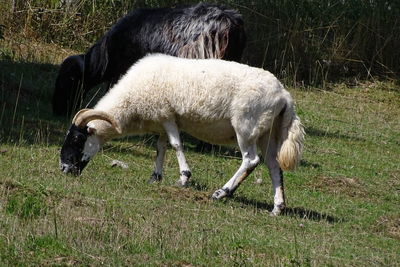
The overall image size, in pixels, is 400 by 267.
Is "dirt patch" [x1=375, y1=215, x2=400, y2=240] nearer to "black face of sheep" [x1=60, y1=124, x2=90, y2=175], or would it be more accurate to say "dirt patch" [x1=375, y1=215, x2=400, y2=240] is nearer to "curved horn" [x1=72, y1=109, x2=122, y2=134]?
"curved horn" [x1=72, y1=109, x2=122, y2=134]

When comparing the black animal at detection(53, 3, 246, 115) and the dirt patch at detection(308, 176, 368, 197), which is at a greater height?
the black animal at detection(53, 3, 246, 115)

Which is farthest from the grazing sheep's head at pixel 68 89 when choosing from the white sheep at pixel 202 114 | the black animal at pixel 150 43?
the white sheep at pixel 202 114

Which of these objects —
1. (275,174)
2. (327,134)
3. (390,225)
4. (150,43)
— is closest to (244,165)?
(275,174)

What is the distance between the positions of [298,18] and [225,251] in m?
12.1

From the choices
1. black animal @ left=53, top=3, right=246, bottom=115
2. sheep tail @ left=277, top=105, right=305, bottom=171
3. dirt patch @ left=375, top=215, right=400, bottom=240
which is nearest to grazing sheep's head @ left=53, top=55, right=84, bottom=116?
black animal @ left=53, top=3, right=246, bottom=115

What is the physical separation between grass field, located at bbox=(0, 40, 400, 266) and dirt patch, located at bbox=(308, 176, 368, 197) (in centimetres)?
2

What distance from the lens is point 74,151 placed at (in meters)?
11.1

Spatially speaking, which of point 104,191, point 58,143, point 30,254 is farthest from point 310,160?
point 30,254

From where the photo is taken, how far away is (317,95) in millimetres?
18828

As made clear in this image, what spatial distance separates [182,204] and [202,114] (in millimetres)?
1124

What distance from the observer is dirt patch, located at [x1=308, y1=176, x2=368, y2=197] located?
1234cm

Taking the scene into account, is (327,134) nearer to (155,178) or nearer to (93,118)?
(155,178)

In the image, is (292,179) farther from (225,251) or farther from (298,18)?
(298,18)

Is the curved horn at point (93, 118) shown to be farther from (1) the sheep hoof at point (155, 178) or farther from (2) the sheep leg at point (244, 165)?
(2) the sheep leg at point (244, 165)
